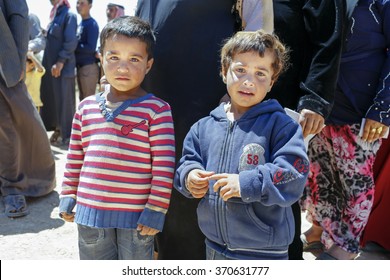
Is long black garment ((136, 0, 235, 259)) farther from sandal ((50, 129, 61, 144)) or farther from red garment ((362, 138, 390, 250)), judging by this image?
sandal ((50, 129, 61, 144))

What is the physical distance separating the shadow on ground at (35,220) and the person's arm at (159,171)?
72.1 inches

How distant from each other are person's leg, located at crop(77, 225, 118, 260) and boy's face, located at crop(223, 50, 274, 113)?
30.2 inches

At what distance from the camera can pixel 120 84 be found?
6.16 ft

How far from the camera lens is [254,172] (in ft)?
5.16

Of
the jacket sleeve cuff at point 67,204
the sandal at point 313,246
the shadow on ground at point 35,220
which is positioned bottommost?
the shadow on ground at point 35,220

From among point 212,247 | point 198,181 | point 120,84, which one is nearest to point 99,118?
point 120,84

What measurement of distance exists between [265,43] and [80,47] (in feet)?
17.8

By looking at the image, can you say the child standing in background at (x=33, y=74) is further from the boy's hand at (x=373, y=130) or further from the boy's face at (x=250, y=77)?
the boy's face at (x=250, y=77)

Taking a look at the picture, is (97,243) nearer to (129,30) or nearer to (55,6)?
(129,30)

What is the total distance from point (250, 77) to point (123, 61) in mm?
519

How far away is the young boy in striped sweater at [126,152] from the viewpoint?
6.11 feet

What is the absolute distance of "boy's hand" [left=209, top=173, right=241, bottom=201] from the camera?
1571 mm

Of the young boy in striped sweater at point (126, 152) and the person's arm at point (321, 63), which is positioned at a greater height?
the person's arm at point (321, 63)

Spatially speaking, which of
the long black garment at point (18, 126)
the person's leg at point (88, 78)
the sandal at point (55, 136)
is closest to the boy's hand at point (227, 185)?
the long black garment at point (18, 126)
